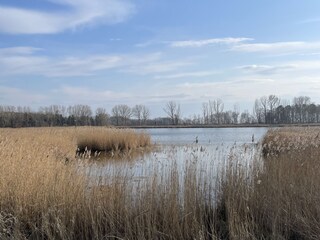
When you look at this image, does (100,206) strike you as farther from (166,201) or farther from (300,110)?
(300,110)

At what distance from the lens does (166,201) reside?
5699 millimetres

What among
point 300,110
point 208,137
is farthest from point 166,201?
point 300,110

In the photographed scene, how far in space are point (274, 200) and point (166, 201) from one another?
5.18 ft

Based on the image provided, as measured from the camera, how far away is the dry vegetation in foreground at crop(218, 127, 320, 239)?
16.9 feet

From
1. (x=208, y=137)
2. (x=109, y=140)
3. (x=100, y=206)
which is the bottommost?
(x=100, y=206)

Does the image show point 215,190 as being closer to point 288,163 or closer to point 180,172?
point 180,172

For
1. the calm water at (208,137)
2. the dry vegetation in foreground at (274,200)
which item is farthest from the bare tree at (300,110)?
the dry vegetation in foreground at (274,200)

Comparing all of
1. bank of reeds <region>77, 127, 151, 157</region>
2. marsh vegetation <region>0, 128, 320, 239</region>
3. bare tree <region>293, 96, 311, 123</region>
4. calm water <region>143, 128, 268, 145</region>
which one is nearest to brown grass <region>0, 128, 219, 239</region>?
marsh vegetation <region>0, 128, 320, 239</region>

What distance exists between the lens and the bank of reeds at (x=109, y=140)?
23.7 meters

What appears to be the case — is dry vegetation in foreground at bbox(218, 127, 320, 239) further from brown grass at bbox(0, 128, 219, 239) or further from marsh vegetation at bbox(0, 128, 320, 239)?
brown grass at bbox(0, 128, 219, 239)

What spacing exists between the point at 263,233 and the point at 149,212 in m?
1.55

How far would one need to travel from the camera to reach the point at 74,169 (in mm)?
6980

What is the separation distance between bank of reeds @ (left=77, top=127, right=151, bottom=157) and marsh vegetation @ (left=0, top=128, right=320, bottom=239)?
1627 cm

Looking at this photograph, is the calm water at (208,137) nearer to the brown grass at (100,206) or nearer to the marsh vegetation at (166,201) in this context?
the marsh vegetation at (166,201)
